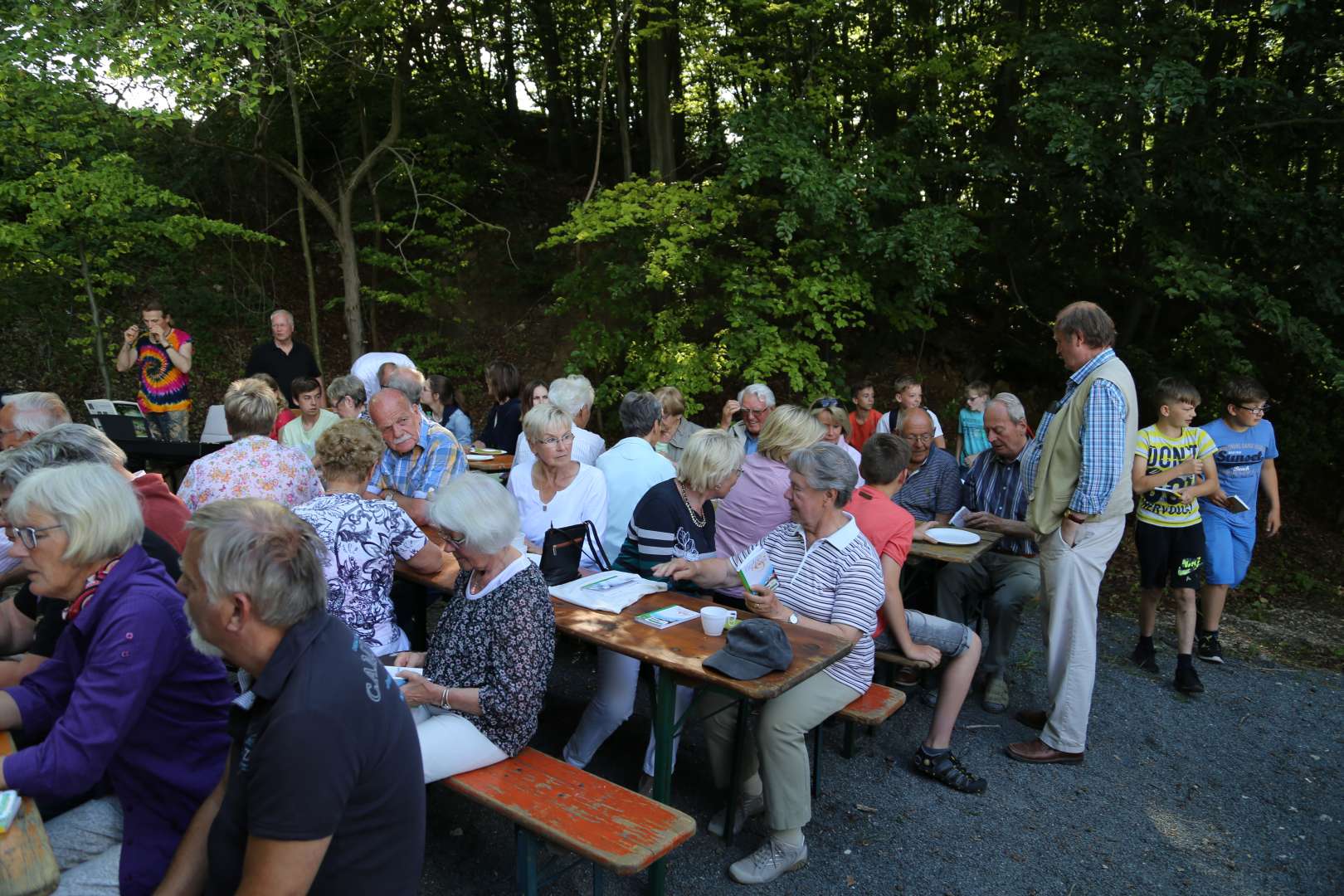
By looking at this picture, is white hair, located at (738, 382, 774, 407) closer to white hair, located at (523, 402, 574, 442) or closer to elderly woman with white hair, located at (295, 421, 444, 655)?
white hair, located at (523, 402, 574, 442)

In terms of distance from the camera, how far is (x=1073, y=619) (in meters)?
3.88

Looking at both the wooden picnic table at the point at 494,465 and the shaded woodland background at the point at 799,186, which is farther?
the shaded woodland background at the point at 799,186

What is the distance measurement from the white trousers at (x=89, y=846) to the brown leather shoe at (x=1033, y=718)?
12.8 ft

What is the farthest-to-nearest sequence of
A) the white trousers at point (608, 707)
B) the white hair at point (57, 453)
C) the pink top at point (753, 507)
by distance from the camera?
the pink top at point (753, 507) < the white trousers at point (608, 707) < the white hair at point (57, 453)

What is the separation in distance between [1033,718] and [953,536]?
1002 millimetres

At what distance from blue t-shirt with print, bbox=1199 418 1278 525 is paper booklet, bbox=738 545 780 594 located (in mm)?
3615

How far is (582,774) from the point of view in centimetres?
269

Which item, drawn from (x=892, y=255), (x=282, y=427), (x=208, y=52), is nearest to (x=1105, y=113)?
(x=892, y=255)

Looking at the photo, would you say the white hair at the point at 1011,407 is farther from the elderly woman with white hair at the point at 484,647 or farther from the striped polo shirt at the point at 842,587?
the elderly woman with white hair at the point at 484,647

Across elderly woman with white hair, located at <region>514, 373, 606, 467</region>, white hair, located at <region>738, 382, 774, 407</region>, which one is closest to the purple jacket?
elderly woman with white hair, located at <region>514, 373, 606, 467</region>

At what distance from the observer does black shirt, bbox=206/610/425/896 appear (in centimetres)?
153

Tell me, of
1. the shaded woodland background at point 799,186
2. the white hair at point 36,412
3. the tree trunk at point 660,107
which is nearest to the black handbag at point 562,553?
the white hair at point 36,412

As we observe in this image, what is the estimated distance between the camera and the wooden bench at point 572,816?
2.30 metres

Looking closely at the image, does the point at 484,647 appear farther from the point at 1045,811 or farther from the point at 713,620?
the point at 1045,811
